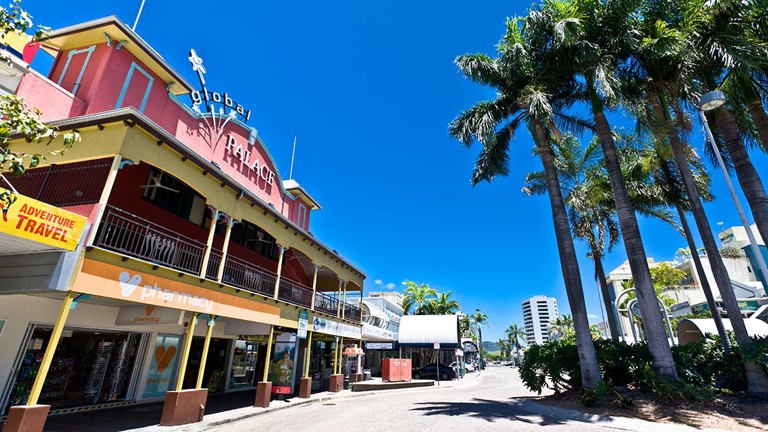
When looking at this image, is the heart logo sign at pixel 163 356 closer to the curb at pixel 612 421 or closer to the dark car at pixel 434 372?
the curb at pixel 612 421

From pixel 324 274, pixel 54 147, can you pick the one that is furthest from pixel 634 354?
pixel 54 147

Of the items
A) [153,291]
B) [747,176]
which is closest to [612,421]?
[747,176]

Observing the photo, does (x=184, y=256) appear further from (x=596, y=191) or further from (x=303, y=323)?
(x=596, y=191)

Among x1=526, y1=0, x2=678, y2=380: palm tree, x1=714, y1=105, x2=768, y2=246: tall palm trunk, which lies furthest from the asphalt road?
x1=714, y1=105, x2=768, y2=246: tall palm trunk

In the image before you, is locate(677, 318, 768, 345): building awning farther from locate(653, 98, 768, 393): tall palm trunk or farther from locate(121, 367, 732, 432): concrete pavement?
locate(121, 367, 732, 432): concrete pavement

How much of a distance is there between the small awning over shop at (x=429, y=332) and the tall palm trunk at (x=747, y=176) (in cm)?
2473

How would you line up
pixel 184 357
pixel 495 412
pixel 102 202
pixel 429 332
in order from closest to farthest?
pixel 102 202, pixel 184 357, pixel 495 412, pixel 429 332

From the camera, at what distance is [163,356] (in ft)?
47.3

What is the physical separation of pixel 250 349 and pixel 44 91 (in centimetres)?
1513

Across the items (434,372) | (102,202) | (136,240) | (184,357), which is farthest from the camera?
(434,372)

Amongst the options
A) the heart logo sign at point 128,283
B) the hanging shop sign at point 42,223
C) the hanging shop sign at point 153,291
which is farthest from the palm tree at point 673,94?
the hanging shop sign at point 42,223

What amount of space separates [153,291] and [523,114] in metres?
16.0

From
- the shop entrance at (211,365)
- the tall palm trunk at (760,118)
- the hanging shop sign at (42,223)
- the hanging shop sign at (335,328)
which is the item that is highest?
the tall palm trunk at (760,118)

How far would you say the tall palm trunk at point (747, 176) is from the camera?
11.6 metres
